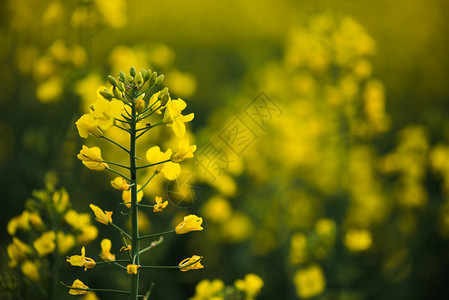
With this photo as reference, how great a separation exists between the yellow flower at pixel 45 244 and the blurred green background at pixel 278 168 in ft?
0.58

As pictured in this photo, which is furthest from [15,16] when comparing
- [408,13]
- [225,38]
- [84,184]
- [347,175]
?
[408,13]

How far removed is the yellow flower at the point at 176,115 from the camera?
1311 millimetres

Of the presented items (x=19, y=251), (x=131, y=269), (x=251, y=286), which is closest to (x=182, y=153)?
(x=131, y=269)

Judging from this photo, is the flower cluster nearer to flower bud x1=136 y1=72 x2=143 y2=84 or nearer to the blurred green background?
flower bud x1=136 y1=72 x2=143 y2=84

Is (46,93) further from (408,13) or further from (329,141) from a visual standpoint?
(408,13)

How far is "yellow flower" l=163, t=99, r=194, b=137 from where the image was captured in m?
1.31

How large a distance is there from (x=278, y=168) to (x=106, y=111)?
7.79 ft

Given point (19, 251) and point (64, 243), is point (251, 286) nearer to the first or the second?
point (64, 243)

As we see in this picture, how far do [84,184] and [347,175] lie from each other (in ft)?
7.24

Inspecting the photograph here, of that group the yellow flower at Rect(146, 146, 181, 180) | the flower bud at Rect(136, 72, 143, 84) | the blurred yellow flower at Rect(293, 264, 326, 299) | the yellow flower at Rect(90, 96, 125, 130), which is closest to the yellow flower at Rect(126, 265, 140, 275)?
the yellow flower at Rect(146, 146, 181, 180)

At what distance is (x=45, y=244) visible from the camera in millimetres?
1670

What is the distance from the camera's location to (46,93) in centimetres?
272

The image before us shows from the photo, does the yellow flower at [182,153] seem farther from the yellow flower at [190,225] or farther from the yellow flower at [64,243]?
the yellow flower at [64,243]

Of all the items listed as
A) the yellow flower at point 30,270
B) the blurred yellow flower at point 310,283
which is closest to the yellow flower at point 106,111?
the yellow flower at point 30,270
